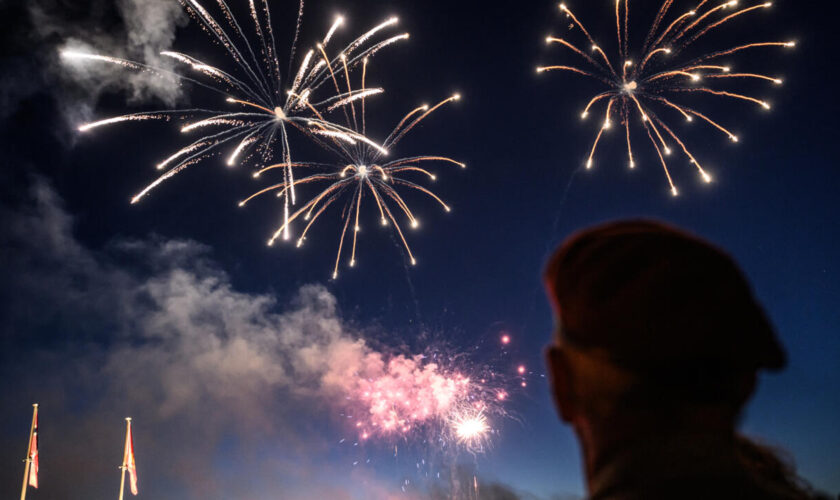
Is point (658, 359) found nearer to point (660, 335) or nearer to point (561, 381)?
point (660, 335)

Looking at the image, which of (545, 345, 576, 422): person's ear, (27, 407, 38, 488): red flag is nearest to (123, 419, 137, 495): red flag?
(27, 407, 38, 488): red flag

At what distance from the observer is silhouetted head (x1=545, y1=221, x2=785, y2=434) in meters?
1.39

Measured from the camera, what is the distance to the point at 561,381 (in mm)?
1609

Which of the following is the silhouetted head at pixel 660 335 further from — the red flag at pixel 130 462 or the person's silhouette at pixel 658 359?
the red flag at pixel 130 462

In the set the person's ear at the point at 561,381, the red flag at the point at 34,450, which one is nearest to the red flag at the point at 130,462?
the red flag at the point at 34,450

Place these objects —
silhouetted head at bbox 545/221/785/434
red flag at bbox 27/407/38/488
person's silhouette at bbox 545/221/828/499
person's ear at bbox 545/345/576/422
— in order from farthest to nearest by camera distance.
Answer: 1. red flag at bbox 27/407/38/488
2. person's ear at bbox 545/345/576/422
3. silhouetted head at bbox 545/221/785/434
4. person's silhouette at bbox 545/221/828/499

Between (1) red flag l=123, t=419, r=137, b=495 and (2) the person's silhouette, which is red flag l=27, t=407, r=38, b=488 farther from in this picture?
(2) the person's silhouette

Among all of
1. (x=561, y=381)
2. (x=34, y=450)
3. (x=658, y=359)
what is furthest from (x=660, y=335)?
(x=34, y=450)

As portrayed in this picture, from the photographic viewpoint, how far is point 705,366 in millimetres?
1404

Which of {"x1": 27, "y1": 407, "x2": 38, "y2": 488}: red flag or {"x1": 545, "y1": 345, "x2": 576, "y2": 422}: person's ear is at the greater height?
{"x1": 27, "y1": 407, "x2": 38, "y2": 488}: red flag

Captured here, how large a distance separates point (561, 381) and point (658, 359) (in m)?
0.34

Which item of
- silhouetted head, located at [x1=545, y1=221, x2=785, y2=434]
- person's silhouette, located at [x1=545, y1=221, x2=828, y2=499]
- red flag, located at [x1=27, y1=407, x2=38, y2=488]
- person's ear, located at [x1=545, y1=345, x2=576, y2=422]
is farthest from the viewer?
red flag, located at [x1=27, y1=407, x2=38, y2=488]

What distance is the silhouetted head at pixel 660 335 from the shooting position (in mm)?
1387

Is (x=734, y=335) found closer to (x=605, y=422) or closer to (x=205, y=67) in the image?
(x=605, y=422)
